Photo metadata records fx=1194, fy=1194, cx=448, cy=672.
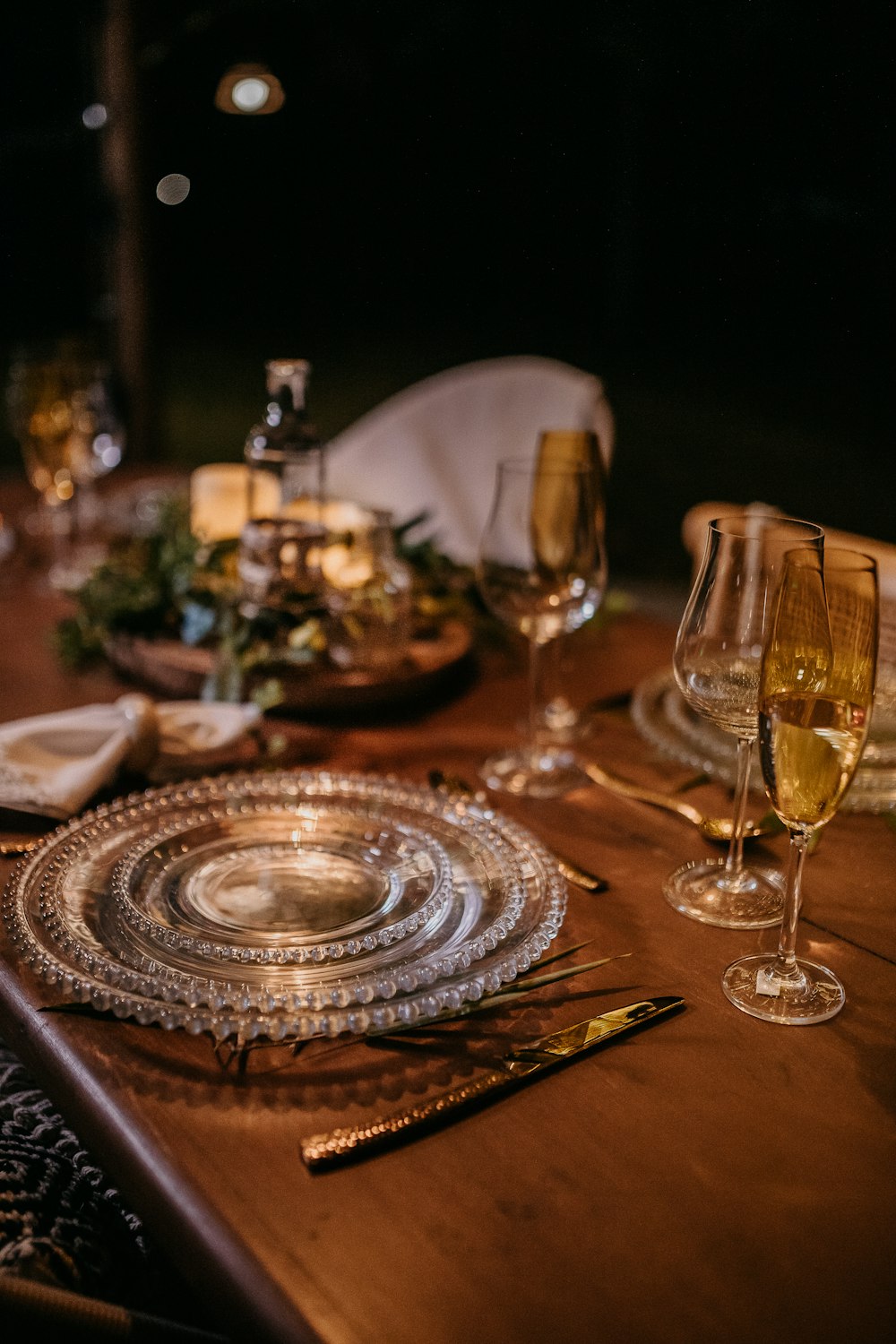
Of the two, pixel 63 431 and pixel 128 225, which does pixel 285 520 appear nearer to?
pixel 63 431

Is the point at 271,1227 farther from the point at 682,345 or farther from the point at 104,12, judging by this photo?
the point at 682,345

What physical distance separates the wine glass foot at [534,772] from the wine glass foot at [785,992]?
31 cm

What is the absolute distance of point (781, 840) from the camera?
1028mm

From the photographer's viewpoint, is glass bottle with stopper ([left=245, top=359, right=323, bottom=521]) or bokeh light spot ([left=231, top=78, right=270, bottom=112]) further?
bokeh light spot ([left=231, top=78, right=270, bottom=112])

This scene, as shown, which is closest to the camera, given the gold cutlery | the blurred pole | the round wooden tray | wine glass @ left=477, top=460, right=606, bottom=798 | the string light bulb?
the gold cutlery

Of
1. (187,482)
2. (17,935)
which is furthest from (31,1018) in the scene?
(187,482)

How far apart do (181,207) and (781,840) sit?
8.70 metres

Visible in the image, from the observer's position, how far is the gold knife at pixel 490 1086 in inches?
24.6

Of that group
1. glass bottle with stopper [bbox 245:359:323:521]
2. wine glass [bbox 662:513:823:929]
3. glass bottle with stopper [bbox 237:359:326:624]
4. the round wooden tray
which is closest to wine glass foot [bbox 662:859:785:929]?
wine glass [bbox 662:513:823:929]

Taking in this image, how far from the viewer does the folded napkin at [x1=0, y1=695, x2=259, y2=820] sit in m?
1.01

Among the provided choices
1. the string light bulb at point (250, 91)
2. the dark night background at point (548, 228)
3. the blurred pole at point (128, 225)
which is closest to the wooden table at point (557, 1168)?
the string light bulb at point (250, 91)

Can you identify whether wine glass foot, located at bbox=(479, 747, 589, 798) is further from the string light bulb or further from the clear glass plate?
the string light bulb

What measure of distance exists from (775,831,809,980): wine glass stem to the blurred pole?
2.81 meters

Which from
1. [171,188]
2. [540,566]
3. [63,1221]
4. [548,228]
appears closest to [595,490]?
[540,566]
